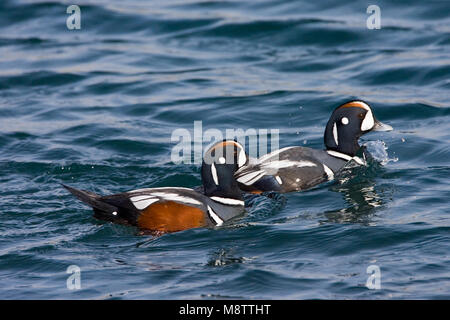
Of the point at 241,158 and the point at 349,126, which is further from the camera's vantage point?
the point at 349,126

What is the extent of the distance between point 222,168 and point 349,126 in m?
2.57

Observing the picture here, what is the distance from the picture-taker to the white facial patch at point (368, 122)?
40.0ft

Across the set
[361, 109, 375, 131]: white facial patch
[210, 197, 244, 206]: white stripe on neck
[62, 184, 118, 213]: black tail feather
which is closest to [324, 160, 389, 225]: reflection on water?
[361, 109, 375, 131]: white facial patch

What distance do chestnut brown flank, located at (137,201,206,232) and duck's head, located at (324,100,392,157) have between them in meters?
3.03

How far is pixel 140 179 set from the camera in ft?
40.6

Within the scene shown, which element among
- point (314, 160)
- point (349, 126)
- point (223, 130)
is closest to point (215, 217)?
point (314, 160)

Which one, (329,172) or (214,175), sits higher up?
(214,175)

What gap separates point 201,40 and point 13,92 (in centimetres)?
452

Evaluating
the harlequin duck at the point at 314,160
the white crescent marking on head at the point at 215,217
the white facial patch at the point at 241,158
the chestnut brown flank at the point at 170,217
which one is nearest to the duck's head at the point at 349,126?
the harlequin duck at the point at 314,160

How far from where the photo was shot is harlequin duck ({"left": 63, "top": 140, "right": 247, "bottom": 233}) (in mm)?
9969

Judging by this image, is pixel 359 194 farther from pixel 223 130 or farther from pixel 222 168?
pixel 223 130

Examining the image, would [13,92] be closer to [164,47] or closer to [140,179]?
[164,47]

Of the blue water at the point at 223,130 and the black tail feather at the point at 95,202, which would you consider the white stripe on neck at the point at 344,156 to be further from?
the black tail feather at the point at 95,202

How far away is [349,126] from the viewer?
1225 centimetres
